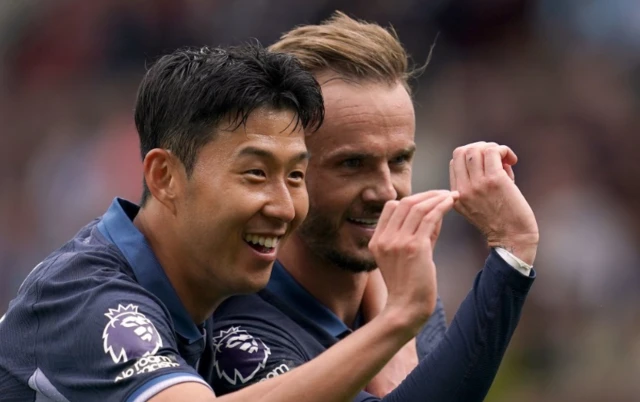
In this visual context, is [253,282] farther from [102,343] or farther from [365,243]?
[365,243]

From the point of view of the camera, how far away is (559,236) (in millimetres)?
7348

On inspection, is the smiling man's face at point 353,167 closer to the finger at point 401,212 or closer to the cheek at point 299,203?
the cheek at point 299,203

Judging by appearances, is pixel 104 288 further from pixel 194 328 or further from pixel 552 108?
pixel 552 108

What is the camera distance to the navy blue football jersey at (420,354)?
Answer: 334 cm

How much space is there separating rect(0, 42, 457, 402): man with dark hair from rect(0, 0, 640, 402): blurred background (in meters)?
4.13

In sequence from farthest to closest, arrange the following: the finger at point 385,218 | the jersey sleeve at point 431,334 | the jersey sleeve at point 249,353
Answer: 1. the jersey sleeve at point 431,334
2. the jersey sleeve at point 249,353
3. the finger at point 385,218

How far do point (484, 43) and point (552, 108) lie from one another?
2.34 feet

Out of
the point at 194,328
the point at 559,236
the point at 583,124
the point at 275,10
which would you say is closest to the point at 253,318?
the point at 194,328

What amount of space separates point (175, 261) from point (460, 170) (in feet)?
2.68

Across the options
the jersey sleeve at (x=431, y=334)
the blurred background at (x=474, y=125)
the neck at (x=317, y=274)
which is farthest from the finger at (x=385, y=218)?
the blurred background at (x=474, y=125)

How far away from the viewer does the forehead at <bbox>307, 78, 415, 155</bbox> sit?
3811 millimetres

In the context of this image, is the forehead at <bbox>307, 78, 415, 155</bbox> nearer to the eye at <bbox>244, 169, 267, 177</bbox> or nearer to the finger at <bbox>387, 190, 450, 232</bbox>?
the eye at <bbox>244, 169, 267, 177</bbox>

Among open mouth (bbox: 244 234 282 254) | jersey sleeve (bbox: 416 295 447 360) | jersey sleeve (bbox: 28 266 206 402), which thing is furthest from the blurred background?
jersey sleeve (bbox: 28 266 206 402)

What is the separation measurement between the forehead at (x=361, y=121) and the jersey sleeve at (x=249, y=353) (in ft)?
1.87
